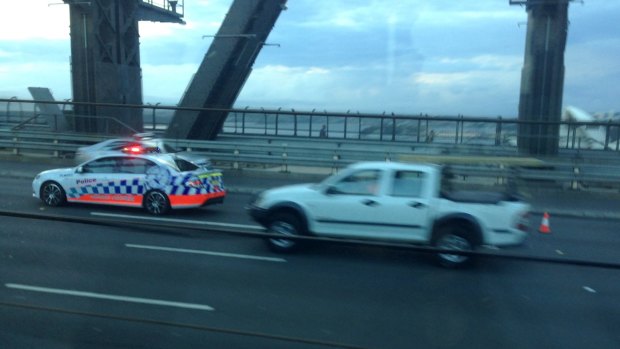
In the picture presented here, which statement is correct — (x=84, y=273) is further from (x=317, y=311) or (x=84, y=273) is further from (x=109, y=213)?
(x=109, y=213)

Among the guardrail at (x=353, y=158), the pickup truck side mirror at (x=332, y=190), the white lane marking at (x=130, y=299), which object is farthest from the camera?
the guardrail at (x=353, y=158)

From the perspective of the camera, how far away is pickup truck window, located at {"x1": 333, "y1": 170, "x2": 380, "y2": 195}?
26.2 ft

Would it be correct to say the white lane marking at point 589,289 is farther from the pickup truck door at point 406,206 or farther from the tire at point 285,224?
the tire at point 285,224

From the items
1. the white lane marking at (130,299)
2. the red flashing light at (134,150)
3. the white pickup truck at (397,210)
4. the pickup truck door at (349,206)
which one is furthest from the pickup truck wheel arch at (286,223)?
the red flashing light at (134,150)

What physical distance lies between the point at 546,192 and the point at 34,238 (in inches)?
437

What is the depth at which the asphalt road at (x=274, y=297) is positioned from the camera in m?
4.44

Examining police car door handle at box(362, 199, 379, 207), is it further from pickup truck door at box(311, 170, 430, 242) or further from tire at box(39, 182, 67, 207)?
tire at box(39, 182, 67, 207)

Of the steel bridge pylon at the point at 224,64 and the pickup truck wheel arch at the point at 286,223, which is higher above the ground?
the steel bridge pylon at the point at 224,64

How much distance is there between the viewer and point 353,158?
14.1 metres

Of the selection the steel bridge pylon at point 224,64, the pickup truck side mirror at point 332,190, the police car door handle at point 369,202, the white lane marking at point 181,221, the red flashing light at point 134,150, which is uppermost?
the steel bridge pylon at point 224,64

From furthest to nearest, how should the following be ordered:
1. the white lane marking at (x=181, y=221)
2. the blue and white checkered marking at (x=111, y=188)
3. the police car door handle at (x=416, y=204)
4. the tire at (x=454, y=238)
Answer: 1. the blue and white checkered marking at (x=111, y=188)
2. the white lane marking at (x=181, y=221)
3. the police car door handle at (x=416, y=204)
4. the tire at (x=454, y=238)

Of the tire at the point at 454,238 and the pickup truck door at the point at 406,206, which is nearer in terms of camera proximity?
the tire at the point at 454,238

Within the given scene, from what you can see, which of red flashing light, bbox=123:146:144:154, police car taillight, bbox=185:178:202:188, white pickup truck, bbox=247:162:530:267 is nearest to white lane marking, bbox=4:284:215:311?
white pickup truck, bbox=247:162:530:267

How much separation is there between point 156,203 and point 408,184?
5501 mm
